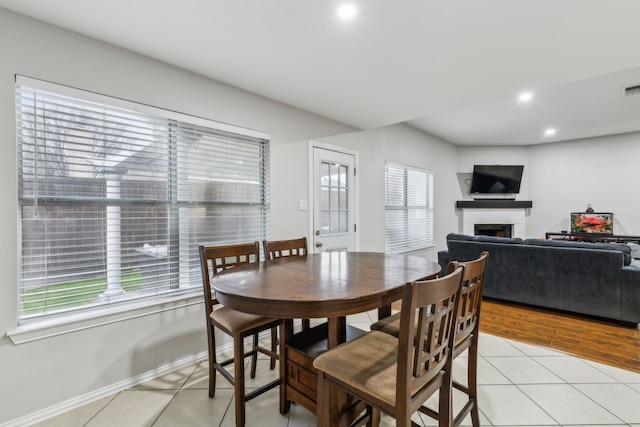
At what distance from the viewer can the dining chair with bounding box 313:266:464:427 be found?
988mm

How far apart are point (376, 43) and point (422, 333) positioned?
186 cm

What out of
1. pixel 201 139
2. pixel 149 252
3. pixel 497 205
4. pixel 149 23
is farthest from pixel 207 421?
pixel 497 205

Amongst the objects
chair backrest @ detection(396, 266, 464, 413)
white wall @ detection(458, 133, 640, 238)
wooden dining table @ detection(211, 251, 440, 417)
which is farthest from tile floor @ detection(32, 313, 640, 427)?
white wall @ detection(458, 133, 640, 238)

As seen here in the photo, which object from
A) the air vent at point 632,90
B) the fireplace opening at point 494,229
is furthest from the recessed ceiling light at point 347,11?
the fireplace opening at point 494,229

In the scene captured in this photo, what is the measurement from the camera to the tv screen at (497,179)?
6559mm

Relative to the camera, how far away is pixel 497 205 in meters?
6.54

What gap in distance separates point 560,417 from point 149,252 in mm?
2895

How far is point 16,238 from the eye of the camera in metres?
1.68

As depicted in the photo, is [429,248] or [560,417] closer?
[560,417]

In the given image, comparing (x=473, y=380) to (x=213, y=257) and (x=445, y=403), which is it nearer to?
(x=445, y=403)

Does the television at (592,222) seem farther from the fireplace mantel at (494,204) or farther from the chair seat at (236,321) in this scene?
the chair seat at (236,321)

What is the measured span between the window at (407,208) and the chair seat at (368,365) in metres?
3.29

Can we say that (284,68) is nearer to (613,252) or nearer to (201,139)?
(201,139)

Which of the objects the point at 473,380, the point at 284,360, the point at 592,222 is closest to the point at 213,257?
the point at 284,360
